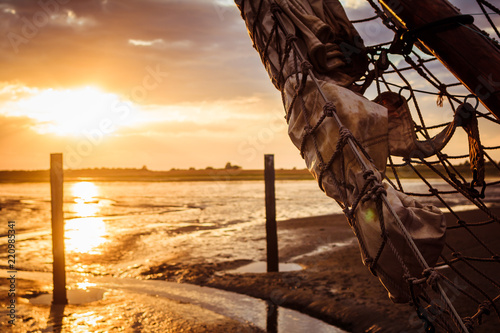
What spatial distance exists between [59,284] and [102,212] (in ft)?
44.9

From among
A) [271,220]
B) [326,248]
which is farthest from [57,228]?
[326,248]

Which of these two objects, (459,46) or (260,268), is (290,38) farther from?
(260,268)

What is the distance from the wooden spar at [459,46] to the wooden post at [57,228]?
586 cm

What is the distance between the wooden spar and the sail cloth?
0.35 meters

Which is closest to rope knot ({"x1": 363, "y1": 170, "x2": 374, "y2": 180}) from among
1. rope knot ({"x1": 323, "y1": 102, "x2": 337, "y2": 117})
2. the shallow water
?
rope knot ({"x1": 323, "y1": 102, "x2": 337, "y2": 117})

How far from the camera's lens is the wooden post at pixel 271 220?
835 centimetres

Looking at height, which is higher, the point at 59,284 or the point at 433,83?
the point at 433,83

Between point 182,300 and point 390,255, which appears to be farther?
point 182,300

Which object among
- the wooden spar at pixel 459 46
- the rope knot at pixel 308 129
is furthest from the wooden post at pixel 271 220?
the rope knot at pixel 308 129

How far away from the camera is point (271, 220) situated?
856 cm

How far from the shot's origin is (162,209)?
20703 millimetres

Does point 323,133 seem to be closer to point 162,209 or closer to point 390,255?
point 390,255

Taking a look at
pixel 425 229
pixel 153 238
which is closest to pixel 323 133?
pixel 425 229

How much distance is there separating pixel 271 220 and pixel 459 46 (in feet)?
21.3
